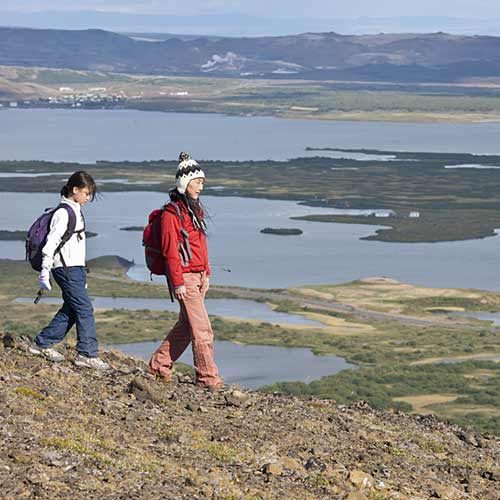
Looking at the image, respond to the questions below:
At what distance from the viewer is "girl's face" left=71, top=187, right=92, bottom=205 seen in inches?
442

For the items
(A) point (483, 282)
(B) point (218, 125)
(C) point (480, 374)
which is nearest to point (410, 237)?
(A) point (483, 282)

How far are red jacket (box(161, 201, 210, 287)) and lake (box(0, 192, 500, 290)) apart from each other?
47423 mm

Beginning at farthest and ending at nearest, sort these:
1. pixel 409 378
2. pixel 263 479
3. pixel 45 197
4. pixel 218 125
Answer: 1. pixel 218 125
2. pixel 45 197
3. pixel 409 378
4. pixel 263 479

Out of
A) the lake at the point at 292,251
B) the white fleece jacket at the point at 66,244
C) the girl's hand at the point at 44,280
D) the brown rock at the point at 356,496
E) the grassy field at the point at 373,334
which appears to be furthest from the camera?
the lake at the point at 292,251

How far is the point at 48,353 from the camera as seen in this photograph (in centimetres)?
1235

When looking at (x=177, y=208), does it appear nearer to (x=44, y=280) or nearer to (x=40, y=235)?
(x=40, y=235)

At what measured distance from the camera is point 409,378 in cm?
3775

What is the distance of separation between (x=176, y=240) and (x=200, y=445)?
196 centimetres

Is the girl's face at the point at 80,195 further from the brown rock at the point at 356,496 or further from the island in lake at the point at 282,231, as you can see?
the island in lake at the point at 282,231

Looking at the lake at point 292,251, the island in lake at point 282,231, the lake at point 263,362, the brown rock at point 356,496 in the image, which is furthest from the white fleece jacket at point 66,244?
the island in lake at point 282,231

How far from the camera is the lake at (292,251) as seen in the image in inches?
2441

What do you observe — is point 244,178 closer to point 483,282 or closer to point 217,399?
point 483,282

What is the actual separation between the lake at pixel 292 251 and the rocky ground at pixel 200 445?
154 feet

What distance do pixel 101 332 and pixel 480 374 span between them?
44.3 feet
